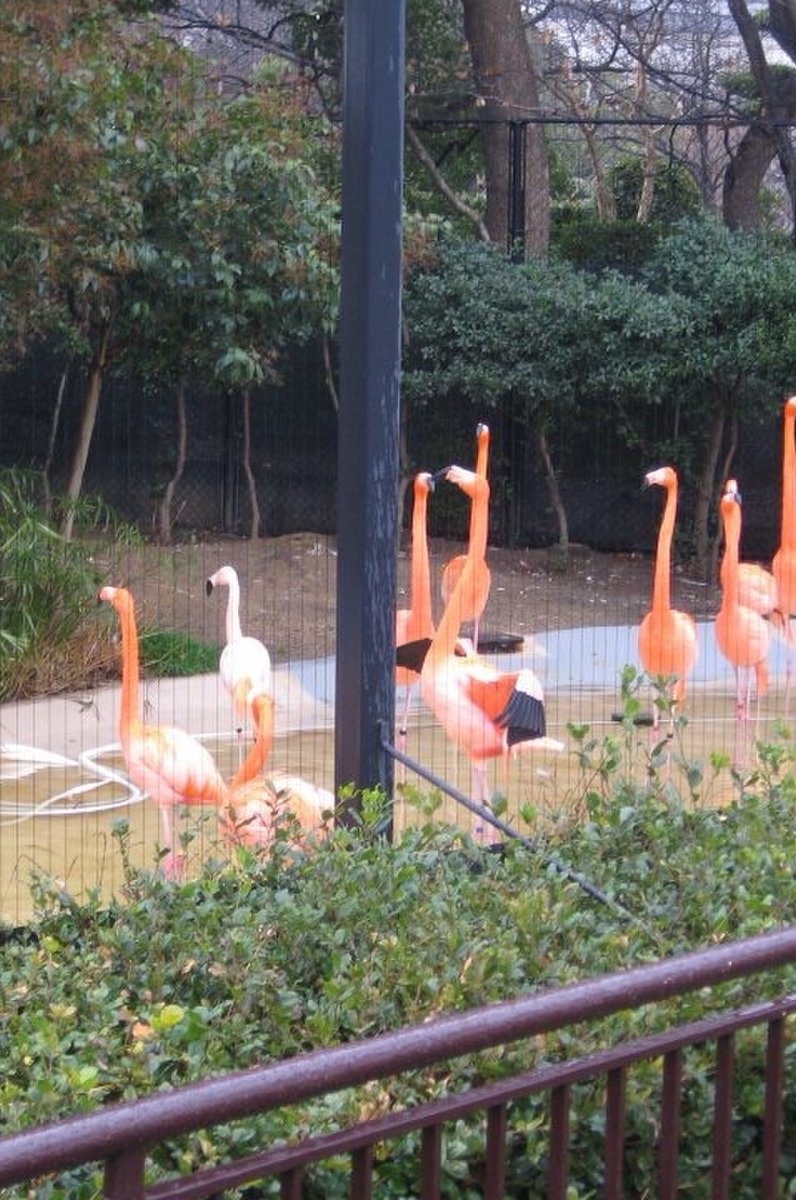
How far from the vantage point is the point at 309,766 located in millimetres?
7539

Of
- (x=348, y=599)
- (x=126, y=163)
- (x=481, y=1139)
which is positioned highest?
(x=126, y=163)

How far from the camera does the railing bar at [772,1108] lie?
6.93 feet

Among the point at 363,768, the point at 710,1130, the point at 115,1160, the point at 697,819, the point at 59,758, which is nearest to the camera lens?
the point at 115,1160

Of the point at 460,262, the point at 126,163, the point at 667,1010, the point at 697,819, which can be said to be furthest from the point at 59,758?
the point at 460,262

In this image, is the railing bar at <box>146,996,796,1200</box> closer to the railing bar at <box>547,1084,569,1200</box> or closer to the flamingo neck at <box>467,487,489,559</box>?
the railing bar at <box>547,1084,569,1200</box>

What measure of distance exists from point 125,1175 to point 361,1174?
0.33 meters

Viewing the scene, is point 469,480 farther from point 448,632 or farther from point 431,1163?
point 431,1163

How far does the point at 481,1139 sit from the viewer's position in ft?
7.60

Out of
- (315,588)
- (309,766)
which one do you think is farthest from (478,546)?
(315,588)

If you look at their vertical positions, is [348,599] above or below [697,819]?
above

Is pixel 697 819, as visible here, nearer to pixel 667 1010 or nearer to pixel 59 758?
pixel 667 1010

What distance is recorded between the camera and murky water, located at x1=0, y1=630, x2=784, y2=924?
18.2 ft

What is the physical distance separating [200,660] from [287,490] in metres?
4.37

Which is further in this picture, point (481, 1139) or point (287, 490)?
point (287, 490)
